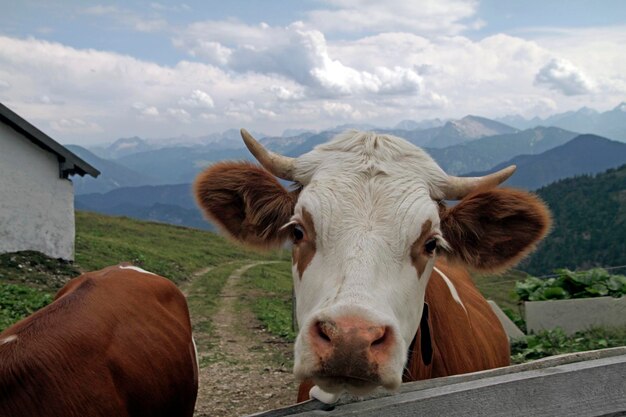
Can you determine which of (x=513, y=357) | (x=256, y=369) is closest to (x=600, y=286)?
(x=513, y=357)

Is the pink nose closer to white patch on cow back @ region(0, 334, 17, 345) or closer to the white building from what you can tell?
white patch on cow back @ region(0, 334, 17, 345)

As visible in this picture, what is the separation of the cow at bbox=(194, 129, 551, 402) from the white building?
18.4 meters

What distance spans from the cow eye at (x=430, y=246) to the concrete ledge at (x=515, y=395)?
757 millimetres

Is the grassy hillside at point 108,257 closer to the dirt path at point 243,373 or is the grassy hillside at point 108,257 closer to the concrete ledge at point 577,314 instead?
the dirt path at point 243,373

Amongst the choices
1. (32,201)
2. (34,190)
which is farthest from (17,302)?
(34,190)

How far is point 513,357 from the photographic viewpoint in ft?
27.2

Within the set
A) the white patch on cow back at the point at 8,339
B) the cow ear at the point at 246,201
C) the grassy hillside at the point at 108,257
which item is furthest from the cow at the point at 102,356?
the cow ear at the point at 246,201

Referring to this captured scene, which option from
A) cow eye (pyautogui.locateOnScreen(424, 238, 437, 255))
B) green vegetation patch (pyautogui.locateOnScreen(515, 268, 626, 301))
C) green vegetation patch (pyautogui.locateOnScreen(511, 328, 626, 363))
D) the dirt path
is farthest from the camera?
green vegetation patch (pyautogui.locateOnScreen(515, 268, 626, 301))

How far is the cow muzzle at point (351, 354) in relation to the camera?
2.38m

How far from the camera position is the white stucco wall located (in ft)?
64.7

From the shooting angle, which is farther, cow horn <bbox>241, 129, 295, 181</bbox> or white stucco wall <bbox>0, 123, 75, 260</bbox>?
white stucco wall <bbox>0, 123, 75, 260</bbox>

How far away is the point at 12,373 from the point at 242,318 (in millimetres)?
12954

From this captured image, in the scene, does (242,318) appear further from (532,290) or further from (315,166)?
(315,166)

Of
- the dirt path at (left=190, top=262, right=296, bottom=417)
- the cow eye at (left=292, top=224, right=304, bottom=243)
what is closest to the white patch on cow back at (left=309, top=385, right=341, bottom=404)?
the cow eye at (left=292, top=224, right=304, bottom=243)
